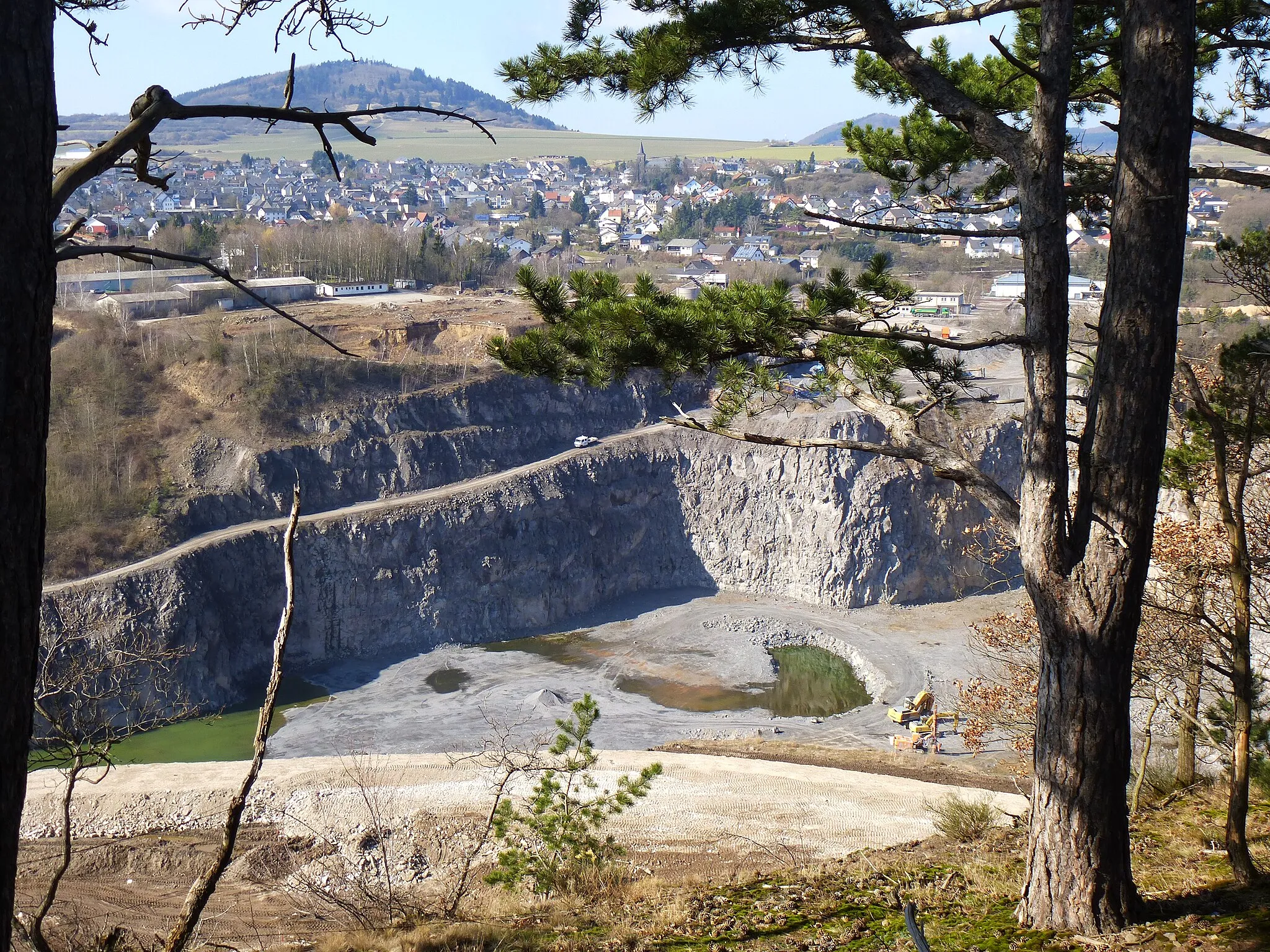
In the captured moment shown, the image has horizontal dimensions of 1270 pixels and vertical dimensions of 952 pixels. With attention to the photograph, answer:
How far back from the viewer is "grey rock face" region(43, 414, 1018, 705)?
33.6m

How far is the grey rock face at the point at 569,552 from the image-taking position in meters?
33.6

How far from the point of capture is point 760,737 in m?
26.3

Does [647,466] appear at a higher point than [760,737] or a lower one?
higher

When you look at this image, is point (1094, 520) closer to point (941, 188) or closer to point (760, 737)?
point (941, 188)

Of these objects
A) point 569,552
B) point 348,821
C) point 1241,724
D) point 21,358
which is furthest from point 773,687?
point 21,358

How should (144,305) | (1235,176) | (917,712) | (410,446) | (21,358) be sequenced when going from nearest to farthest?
(21,358), (1235,176), (917,712), (410,446), (144,305)

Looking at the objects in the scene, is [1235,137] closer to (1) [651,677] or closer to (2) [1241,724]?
(2) [1241,724]

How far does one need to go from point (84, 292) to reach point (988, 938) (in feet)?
175

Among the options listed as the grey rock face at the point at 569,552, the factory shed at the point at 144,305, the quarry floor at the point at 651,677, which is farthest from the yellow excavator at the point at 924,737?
the factory shed at the point at 144,305

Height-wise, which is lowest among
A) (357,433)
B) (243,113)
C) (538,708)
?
(538,708)

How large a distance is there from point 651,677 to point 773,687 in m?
3.90

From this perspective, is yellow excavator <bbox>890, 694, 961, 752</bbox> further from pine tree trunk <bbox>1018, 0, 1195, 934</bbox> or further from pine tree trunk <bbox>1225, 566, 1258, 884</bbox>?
pine tree trunk <bbox>1018, 0, 1195, 934</bbox>

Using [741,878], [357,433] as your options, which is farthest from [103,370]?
[741,878]

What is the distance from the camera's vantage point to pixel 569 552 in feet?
131
